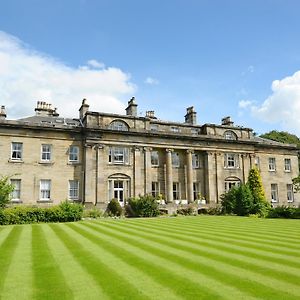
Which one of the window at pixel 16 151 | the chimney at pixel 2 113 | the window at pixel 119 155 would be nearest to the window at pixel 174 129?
the window at pixel 119 155

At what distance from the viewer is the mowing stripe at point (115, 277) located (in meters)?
6.80

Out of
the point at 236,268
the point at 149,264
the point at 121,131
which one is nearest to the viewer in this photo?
the point at 236,268

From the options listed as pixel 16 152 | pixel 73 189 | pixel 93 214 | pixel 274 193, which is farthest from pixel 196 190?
pixel 16 152

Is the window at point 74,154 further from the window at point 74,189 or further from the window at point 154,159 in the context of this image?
the window at point 154,159

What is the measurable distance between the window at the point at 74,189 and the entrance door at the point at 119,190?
4258 millimetres

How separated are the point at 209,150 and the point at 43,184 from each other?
20.6m

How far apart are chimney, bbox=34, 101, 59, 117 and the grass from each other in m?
29.7

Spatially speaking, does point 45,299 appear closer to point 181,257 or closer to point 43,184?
point 181,257

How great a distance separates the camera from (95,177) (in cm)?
3650

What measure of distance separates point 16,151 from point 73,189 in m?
7.07

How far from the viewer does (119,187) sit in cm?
3819

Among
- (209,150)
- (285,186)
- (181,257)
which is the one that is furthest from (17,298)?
(285,186)

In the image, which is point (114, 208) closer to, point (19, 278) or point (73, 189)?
point (73, 189)

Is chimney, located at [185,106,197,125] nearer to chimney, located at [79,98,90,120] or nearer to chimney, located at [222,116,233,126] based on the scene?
chimney, located at [222,116,233,126]
